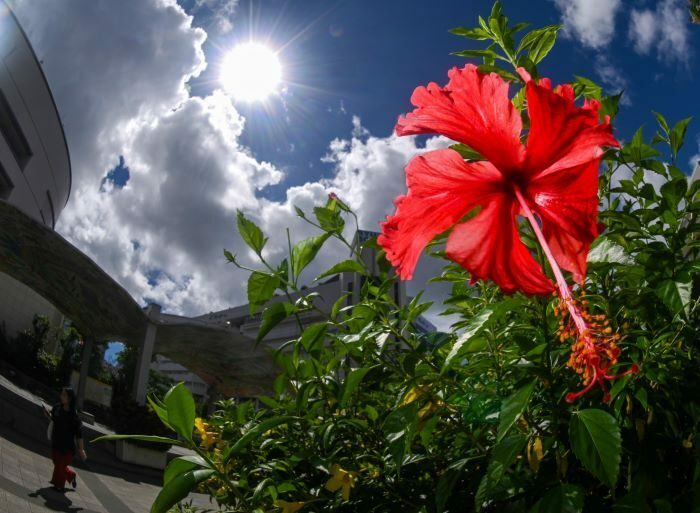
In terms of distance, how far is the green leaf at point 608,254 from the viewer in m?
0.71

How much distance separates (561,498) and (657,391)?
0.33 meters

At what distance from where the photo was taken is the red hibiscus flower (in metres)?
0.53

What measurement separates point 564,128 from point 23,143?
25819 millimetres

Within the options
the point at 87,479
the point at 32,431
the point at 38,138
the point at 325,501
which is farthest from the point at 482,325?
the point at 38,138

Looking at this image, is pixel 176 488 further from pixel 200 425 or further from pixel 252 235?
pixel 200 425

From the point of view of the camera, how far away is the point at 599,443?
553mm

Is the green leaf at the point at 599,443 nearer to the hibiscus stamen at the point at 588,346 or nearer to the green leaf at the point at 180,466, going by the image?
the hibiscus stamen at the point at 588,346

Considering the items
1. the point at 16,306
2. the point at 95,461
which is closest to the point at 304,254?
the point at 95,461

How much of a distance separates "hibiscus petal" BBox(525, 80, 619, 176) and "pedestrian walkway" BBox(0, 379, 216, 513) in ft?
10.3

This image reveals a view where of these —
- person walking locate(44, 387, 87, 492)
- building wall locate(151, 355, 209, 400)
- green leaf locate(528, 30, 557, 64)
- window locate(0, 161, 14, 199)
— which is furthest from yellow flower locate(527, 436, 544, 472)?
building wall locate(151, 355, 209, 400)

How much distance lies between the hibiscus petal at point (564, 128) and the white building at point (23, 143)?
21.2 metres

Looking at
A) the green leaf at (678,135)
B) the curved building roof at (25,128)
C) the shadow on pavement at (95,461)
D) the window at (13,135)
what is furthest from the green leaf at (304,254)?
the window at (13,135)

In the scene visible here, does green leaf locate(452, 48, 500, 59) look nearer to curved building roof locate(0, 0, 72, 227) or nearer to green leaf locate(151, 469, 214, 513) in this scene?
green leaf locate(151, 469, 214, 513)

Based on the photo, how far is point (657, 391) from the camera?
803 mm
